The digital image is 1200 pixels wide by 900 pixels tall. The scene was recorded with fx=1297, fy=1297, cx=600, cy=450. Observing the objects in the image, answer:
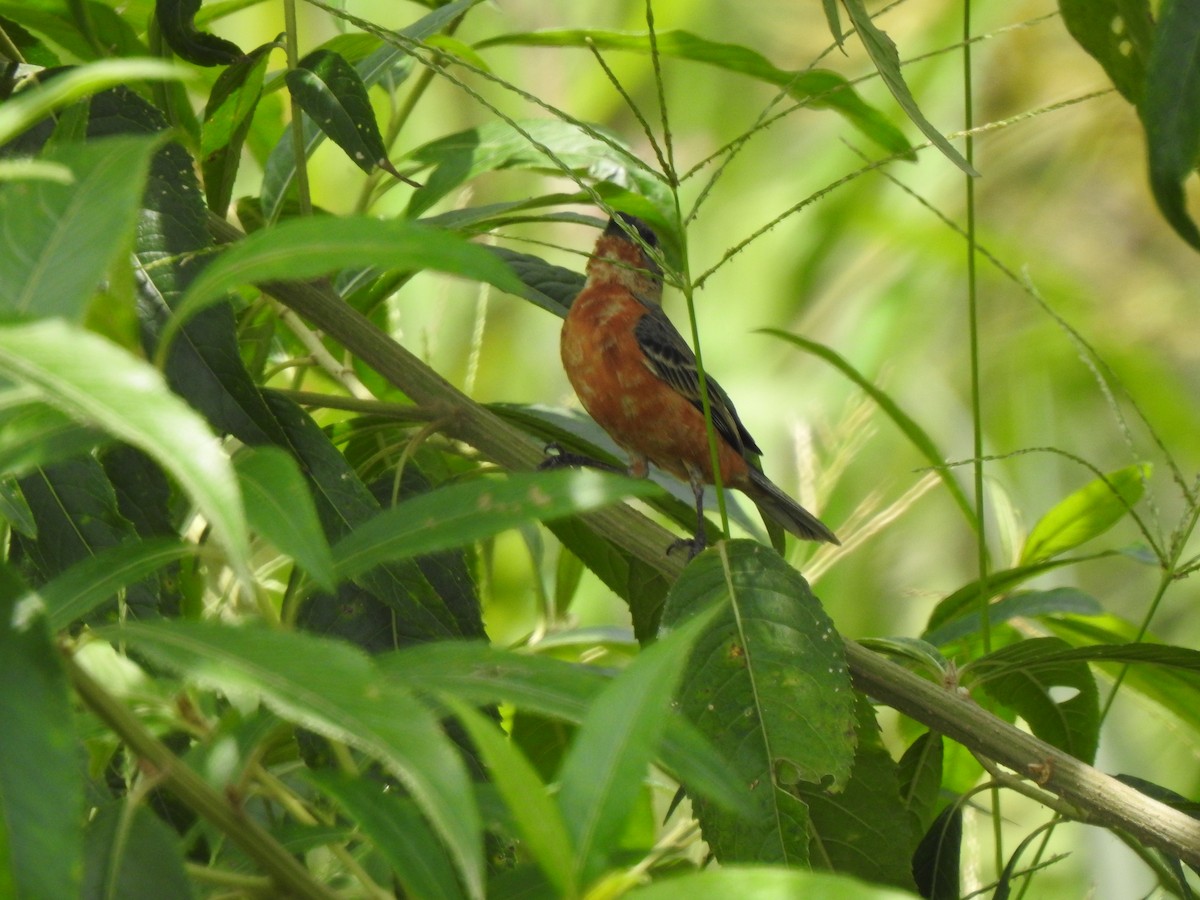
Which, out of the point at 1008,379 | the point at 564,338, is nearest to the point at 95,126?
the point at 564,338

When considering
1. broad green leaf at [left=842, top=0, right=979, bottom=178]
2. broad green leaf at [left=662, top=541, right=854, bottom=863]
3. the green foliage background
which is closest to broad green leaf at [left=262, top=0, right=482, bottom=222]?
the green foliage background

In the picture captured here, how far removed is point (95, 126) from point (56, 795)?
967 mm

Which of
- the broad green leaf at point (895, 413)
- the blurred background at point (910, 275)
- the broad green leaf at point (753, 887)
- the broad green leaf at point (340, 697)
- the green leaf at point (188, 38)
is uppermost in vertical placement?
the green leaf at point (188, 38)

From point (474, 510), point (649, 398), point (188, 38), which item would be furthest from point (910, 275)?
point (474, 510)

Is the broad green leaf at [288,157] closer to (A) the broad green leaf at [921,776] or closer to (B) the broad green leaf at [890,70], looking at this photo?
(B) the broad green leaf at [890,70]

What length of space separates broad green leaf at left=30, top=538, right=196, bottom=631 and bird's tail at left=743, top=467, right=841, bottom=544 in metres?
1.86

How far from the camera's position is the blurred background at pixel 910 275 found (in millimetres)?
5137

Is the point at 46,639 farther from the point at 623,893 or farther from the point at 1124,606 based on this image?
the point at 1124,606

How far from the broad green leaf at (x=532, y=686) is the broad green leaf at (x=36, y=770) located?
0.20 metres

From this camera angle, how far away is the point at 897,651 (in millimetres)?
1618

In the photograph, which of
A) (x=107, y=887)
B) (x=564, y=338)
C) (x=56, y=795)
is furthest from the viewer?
(x=564, y=338)

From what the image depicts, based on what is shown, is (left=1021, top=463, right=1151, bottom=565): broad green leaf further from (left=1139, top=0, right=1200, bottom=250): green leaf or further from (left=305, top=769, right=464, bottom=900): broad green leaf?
(left=305, top=769, right=464, bottom=900): broad green leaf

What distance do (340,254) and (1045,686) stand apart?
1285mm

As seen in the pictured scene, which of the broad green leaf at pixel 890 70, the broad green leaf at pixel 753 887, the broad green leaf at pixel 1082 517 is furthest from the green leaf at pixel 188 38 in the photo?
the broad green leaf at pixel 1082 517
